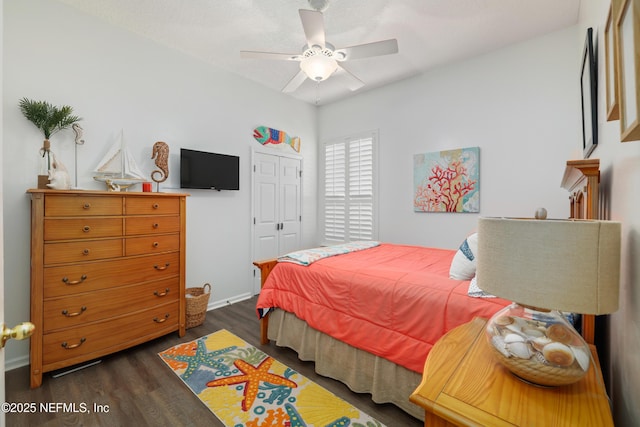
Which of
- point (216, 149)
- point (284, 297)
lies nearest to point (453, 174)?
point (284, 297)

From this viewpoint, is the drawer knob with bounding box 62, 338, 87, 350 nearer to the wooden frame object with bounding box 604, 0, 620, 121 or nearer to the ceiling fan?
the ceiling fan

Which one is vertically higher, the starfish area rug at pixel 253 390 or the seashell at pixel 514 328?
the seashell at pixel 514 328

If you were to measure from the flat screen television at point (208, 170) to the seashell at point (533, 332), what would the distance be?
327cm

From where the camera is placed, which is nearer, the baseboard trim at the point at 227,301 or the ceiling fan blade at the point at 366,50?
the ceiling fan blade at the point at 366,50

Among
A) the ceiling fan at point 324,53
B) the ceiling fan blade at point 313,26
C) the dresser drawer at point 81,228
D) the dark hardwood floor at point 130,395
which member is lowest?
the dark hardwood floor at point 130,395

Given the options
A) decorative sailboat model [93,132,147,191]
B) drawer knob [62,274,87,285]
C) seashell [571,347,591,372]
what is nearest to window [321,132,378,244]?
decorative sailboat model [93,132,147,191]

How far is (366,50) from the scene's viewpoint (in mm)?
2281

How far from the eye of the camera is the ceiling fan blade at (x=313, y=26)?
192 centimetres

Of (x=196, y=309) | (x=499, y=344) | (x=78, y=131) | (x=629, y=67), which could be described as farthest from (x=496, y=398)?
(x=78, y=131)

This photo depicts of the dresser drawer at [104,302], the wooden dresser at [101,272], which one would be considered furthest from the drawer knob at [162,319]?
the dresser drawer at [104,302]

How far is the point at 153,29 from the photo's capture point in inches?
112

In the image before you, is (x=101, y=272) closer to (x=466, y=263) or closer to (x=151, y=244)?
(x=151, y=244)

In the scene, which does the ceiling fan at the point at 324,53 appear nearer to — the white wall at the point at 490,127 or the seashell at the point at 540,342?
the white wall at the point at 490,127

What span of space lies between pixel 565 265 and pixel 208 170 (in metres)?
3.42
